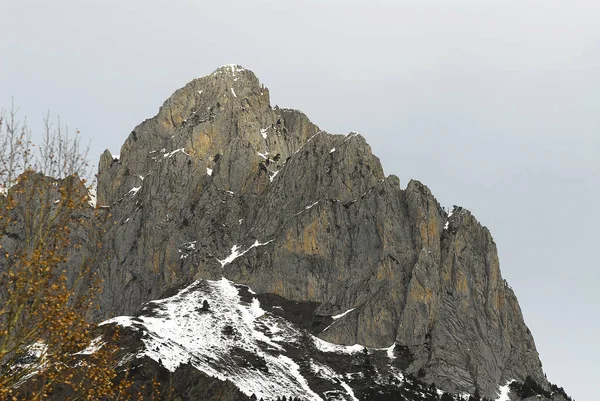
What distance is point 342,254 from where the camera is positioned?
171125 millimetres

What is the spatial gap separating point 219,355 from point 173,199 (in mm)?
77366

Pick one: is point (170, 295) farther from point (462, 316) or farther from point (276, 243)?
point (462, 316)

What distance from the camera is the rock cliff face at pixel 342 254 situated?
499 ft

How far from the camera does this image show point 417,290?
155000mm

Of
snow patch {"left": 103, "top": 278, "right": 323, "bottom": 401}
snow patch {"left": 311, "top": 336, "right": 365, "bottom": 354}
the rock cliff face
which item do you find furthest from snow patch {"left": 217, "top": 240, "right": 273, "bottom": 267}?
snow patch {"left": 311, "top": 336, "right": 365, "bottom": 354}

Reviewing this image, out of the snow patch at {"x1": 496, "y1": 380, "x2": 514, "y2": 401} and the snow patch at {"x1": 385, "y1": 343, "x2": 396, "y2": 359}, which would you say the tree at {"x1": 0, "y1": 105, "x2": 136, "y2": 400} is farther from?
the snow patch at {"x1": 496, "y1": 380, "x2": 514, "y2": 401}

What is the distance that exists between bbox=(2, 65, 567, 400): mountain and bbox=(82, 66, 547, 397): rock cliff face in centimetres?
36

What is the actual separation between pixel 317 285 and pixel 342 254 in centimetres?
1147

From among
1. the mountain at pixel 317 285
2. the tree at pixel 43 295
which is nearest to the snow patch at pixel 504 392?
the mountain at pixel 317 285

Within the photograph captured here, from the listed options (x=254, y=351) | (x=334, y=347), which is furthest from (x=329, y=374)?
(x=254, y=351)

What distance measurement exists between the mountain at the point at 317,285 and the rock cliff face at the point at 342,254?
36cm

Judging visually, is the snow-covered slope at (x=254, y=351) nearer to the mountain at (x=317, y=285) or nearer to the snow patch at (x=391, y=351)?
the snow patch at (x=391, y=351)

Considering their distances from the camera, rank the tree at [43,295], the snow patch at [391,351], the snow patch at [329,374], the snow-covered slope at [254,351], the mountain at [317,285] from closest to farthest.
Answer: the tree at [43,295], the snow-covered slope at [254,351], the snow patch at [329,374], the mountain at [317,285], the snow patch at [391,351]

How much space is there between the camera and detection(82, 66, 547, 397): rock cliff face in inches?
5989
